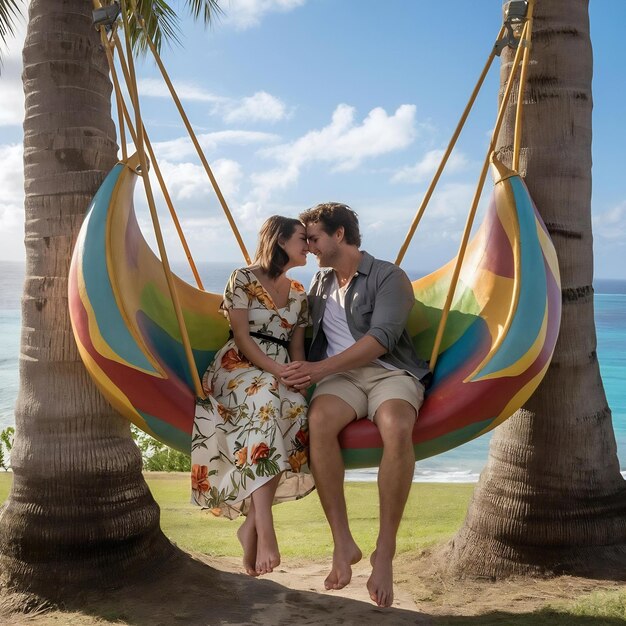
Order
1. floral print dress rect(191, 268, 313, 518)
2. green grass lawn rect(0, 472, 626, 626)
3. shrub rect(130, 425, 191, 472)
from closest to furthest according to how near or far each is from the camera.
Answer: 1. floral print dress rect(191, 268, 313, 518)
2. green grass lawn rect(0, 472, 626, 626)
3. shrub rect(130, 425, 191, 472)

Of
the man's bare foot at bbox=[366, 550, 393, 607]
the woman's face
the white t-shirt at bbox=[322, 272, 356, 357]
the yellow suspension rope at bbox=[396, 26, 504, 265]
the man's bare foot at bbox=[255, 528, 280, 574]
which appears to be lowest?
the man's bare foot at bbox=[366, 550, 393, 607]

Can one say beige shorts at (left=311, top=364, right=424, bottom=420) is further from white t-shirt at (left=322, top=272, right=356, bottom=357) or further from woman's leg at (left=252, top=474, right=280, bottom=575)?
woman's leg at (left=252, top=474, right=280, bottom=575)

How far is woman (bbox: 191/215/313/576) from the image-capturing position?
2205 mm

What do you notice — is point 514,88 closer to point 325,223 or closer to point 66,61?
point 325,223

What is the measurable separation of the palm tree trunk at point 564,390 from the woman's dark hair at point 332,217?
0.87m

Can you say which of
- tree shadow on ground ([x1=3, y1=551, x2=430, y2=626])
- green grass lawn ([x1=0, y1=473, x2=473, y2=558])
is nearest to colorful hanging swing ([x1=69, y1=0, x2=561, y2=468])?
tree shadow on ground ([x1=3, y1=551, x2=430, y2=626])

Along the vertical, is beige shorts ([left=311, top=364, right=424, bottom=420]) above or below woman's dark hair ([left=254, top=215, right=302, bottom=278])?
below

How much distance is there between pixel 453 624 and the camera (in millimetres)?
2807

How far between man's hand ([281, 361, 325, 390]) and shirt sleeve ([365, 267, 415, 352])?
0.63 feet

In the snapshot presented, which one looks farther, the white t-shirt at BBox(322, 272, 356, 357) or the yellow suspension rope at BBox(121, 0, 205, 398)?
the white t-shirt at BBox(322, 272, 356, 357)

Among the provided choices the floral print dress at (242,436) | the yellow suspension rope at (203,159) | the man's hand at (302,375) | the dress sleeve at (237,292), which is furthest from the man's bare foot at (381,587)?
the yellow suspension rope at (203,159)

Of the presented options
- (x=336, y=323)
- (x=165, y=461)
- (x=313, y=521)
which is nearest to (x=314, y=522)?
(x=313, y=521)

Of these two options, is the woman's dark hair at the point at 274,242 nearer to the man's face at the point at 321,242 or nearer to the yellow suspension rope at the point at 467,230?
the man's face at the point at 321,242

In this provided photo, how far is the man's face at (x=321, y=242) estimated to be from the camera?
8.36 feet
